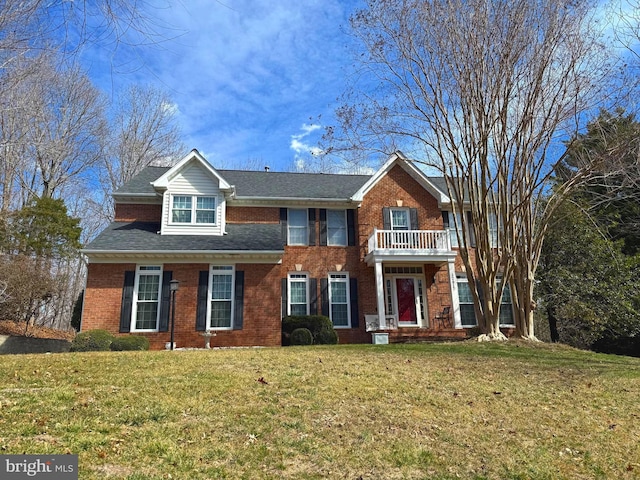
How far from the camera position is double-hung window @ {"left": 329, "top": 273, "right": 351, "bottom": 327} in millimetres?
17656

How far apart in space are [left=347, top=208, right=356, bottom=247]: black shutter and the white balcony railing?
87 cm

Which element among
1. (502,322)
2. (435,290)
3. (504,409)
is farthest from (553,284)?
(504,409)

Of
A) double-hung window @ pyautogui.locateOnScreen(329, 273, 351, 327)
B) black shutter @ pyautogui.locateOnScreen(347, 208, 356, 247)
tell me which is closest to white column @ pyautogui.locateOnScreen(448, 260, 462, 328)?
black shutter @ pyautogui.locateOnScreen(347, 208, 356, 247)

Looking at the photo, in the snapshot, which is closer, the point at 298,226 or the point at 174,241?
the point at 174,241

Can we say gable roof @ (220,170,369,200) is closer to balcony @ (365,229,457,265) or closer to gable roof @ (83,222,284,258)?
gable roof @ (83,222,284,258)

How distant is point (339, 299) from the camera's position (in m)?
18.0

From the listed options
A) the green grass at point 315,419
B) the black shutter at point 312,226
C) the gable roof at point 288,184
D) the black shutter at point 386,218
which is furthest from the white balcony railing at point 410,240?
the green grass at point 315,419

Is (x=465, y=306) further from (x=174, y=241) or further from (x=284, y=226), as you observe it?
(x=174, y=241)

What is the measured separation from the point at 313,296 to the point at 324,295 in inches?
18.8

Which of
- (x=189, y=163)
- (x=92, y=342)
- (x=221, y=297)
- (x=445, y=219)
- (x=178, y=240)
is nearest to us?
(x=92, y=342)

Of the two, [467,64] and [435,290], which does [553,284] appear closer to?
[435,290]

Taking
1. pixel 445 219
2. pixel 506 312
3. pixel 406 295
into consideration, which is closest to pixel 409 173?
pixel 445 219

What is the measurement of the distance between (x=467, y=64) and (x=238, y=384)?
10978 millimetres

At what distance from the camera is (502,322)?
18875 mm
